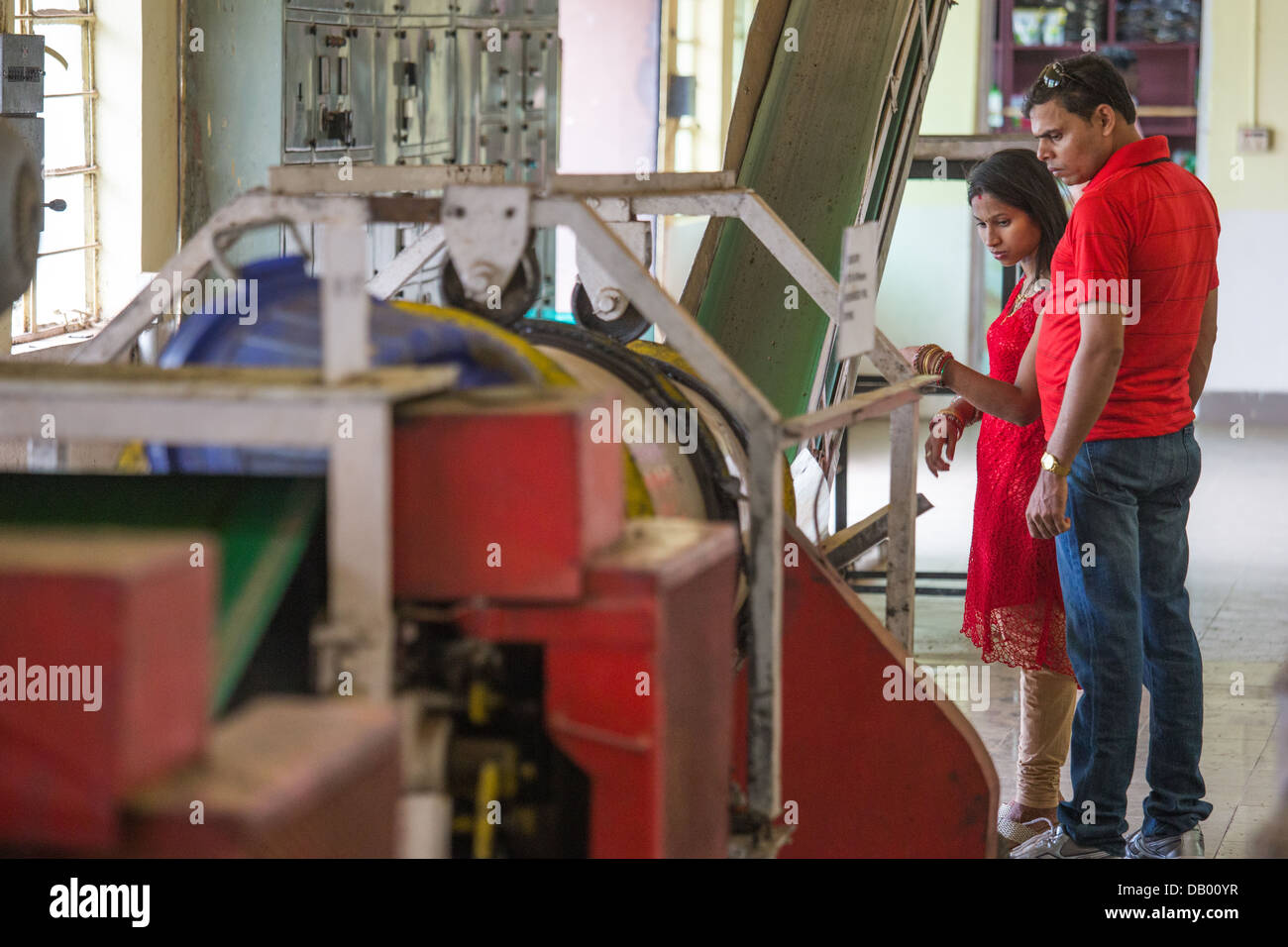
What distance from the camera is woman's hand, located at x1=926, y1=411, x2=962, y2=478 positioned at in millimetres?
3520

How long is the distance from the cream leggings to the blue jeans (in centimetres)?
17

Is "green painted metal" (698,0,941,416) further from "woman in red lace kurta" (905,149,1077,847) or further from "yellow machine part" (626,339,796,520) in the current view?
"yellow machine part" (626,339,796,520)

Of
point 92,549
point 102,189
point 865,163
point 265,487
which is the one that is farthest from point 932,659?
point 92,549

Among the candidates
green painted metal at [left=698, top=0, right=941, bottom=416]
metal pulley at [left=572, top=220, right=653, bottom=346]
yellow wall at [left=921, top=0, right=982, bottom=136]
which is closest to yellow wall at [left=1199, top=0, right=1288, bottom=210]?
yellow wall at [left=921, top=0, right=982, bottom=136]

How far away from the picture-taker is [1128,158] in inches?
126

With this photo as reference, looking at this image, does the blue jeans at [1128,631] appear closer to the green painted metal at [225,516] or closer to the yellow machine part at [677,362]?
the yellow machine part at [677,362]

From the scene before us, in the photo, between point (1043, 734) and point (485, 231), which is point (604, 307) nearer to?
point (485, 231)

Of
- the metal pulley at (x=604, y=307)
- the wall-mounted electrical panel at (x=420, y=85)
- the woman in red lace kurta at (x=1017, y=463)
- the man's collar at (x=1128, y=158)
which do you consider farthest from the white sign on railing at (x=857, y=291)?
the wall-mounted electrical panel at (x=420, y=85)

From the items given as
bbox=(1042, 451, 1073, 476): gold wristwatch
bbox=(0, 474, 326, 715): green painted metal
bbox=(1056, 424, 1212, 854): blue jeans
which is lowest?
bbox=(1056, 424, 1212, 854): blue jeans

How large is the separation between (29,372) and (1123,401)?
2192 mm

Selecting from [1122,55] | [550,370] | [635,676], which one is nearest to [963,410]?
[550,370]

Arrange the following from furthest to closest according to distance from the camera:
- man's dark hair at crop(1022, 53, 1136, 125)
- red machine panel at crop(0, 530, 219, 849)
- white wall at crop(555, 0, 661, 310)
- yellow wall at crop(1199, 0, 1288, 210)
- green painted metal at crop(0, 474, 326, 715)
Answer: yellow wall at crop(1199, 0, 1288, 210) → white wall at crop(555, 0, 661, 310) → man's dark hair at crop(1022, 53, 1136, 125) → green painted metal at crop(0, 474, 326, 715) → red machine panel at crop(0, 530, 219, 849)

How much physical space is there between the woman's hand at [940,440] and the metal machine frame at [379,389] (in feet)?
1.70

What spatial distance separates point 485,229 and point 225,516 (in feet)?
2.01
